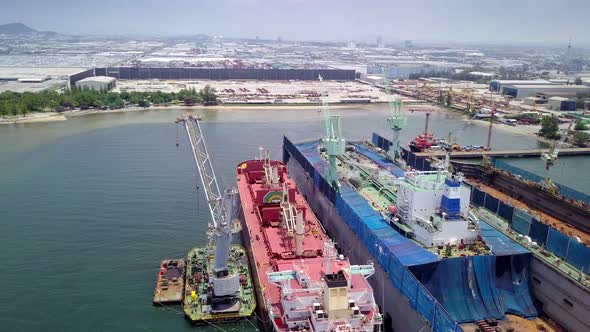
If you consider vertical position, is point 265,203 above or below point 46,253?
above

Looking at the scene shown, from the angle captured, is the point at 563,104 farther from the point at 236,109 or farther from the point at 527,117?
the point at 236,109

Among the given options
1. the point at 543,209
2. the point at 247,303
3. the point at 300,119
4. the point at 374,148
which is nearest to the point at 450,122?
the point at 300,119

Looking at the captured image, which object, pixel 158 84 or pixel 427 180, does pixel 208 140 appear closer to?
pixel 427 180

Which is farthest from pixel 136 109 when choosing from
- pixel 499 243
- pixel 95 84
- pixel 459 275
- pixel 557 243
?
pixel 557 243

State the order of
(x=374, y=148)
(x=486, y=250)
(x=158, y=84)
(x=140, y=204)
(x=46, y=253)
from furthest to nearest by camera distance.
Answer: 1. (x=158, y=84)
2. (x=374, y=148)
3. (x=140, y=204)
4. (x=46, y=253)
5. (x=486, y=250)

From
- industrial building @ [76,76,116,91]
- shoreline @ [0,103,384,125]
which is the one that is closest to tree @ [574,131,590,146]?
shoreline @ [0,103,384,125]

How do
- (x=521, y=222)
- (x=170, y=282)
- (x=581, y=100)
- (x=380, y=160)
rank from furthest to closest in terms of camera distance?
(x=581, y=100), (x=380, y=160), (x=521, y=222), (x=170, y=282)
